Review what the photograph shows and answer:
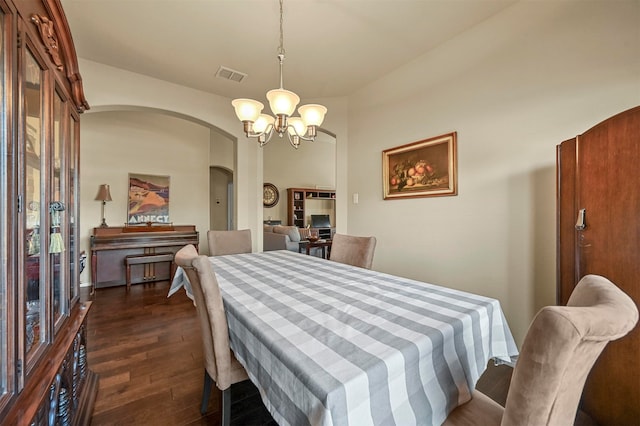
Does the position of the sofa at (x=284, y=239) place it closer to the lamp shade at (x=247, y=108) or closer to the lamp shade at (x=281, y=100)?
the lamp shade at (x=247, y=108)

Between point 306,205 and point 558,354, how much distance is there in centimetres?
776

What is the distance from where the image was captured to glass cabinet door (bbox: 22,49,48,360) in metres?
0.88

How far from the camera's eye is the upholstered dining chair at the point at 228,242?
2.66 m

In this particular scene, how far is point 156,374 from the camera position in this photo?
1.81m

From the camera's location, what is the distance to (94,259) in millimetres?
3693

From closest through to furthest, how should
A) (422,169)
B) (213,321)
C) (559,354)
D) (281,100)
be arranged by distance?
(559,354) → (213,321) → (281,100) → (422,169)

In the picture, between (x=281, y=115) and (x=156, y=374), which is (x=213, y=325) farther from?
(x=281, y=115)

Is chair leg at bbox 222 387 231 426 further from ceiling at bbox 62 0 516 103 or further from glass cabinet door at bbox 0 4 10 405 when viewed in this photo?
ceiling at bbox 62 0 516 103

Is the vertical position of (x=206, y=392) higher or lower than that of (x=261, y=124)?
lower

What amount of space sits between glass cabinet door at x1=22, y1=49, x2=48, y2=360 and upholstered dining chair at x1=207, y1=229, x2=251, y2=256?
1646 millimetres

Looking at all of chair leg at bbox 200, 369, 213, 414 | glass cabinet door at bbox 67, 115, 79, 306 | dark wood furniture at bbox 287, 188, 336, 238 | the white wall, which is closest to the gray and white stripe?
chair leg at bbox 200, 369, 213, 414

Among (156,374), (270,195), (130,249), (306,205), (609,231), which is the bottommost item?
(156,374)

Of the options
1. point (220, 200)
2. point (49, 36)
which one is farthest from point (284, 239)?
point (49, 36)

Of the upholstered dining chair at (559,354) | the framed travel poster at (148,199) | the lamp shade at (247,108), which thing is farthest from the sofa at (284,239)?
the upholstered dining chair at (559,354)
